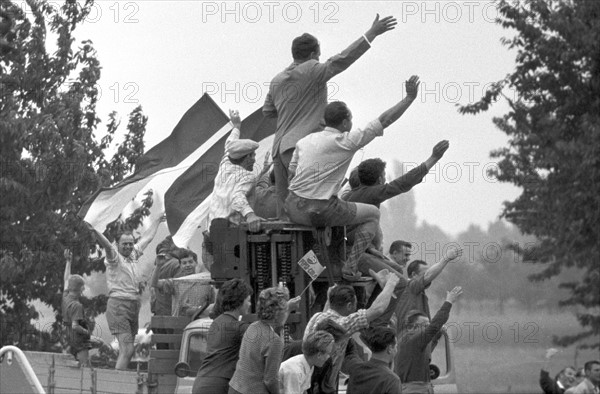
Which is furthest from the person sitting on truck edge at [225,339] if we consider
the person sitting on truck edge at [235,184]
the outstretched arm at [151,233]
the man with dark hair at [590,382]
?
the man with dark hair at [590,382]

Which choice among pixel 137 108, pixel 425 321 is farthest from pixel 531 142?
pixel 425 321

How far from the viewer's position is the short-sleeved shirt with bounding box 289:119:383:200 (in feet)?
41.9

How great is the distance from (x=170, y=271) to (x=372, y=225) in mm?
4105

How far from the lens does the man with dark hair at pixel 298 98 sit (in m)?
13.3

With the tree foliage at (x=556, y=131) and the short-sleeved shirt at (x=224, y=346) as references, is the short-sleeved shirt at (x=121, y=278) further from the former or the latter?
the tree foliage at (x=556, y=131)

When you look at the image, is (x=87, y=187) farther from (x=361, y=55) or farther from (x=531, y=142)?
(x=361, y=55)

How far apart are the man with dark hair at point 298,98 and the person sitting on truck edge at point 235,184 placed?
0.38 metres

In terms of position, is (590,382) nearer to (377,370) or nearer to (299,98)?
(299,98)

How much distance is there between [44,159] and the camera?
85.9 ft

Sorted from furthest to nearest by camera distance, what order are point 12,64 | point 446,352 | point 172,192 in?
point 12,64 → point 172,192 → point 446,352

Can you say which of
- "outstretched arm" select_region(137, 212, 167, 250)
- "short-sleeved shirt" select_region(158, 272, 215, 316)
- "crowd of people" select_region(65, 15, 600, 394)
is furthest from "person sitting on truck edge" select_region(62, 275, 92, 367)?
"crowd of people" select_region(65, 15, 600, 394)

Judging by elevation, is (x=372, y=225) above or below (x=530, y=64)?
below

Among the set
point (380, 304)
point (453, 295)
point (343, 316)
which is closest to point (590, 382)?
point (453, 295)

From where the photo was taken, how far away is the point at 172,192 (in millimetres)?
18219
